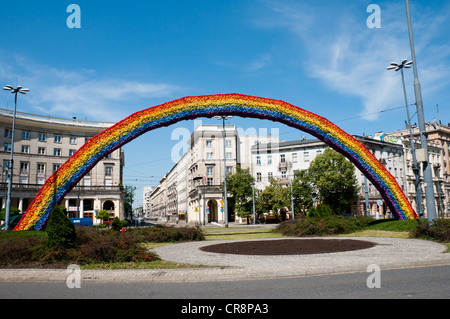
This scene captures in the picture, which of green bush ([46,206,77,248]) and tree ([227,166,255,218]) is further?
tree ([227,166,255,218])

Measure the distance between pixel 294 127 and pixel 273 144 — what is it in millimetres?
48753

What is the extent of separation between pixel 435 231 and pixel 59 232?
1664 cm

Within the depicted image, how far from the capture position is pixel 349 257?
38.9 feet

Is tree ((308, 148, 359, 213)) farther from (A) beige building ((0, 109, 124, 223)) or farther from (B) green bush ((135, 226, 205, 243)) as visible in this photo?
(B) green bush ((135, 226, 205, 243))

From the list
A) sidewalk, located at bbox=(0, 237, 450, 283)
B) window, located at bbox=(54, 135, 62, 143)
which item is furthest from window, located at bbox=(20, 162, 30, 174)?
sidewalk, located at bbox=(0, 237, 450, 283)

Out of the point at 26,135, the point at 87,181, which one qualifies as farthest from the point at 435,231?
the point at 26,135

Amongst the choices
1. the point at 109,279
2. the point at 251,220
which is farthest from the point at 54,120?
the point at 109,279

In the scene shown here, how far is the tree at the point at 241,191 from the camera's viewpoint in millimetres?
58659

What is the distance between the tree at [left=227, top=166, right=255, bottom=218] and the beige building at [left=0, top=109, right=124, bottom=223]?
19946mm

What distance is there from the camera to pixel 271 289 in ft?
25.3

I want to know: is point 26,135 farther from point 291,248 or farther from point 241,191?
point 291,248

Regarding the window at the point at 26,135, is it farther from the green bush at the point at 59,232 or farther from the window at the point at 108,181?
the green bush at the point at 59,232

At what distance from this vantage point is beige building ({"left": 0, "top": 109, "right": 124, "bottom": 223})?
55.8 meters
